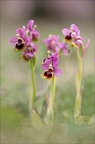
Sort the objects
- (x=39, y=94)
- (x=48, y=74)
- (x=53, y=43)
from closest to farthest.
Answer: (x=48, y=74) < (x=53, y=43) < (x=39, y=94)

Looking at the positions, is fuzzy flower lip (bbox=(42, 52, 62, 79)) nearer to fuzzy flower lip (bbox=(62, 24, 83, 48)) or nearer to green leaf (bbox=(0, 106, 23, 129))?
fuzzy flower lip (bbox=(62, 24, 83, 48))

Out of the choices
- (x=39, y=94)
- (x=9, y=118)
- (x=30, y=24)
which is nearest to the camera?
(x=9, y=118)

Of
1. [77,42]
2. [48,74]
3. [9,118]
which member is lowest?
[9,118]

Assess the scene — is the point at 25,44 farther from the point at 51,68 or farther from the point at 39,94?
the point at 39,94

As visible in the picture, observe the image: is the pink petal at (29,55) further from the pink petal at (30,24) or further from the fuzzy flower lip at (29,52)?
the pink petal at (30,24)

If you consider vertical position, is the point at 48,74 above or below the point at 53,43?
below

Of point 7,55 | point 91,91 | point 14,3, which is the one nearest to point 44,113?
point 91,91

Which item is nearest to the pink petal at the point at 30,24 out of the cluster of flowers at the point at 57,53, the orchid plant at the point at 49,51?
the orchid plant at the point at 49,51

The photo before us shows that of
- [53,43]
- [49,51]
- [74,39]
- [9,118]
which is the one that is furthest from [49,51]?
[9,118]
